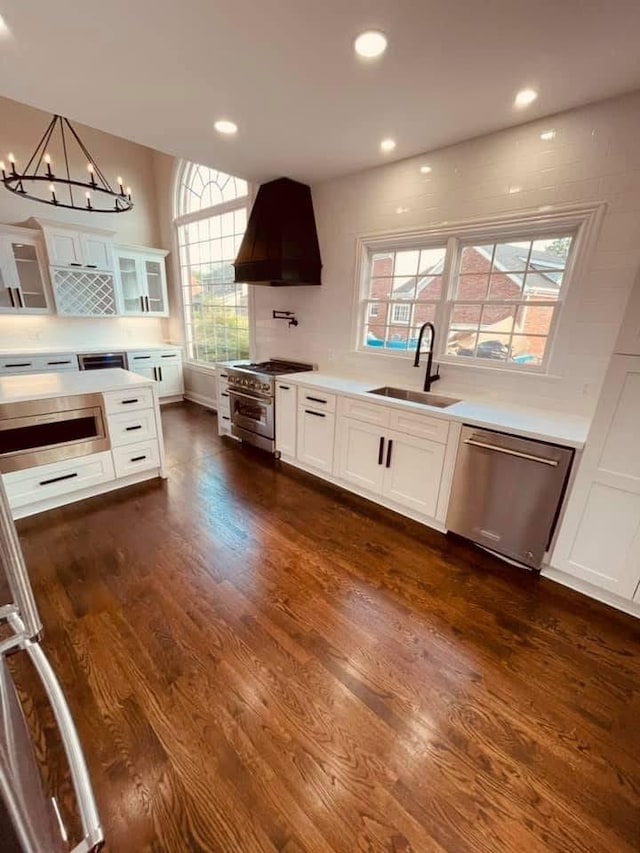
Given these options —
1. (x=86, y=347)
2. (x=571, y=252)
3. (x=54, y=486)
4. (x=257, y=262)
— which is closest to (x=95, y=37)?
(x=257, y=262)

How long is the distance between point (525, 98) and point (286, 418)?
2.85 metres

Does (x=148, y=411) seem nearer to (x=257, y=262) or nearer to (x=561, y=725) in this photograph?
(x=257, y=262)

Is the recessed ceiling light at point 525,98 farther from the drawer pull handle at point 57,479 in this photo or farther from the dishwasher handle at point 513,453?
the drawer pull handle at point 57,479

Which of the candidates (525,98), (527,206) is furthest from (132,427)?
(525,98)

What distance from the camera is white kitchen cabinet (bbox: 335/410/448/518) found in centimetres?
259

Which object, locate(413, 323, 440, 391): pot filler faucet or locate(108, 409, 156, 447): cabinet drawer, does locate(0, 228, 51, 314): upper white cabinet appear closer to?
locate(108, 409, 156, 447): cabinet drawer

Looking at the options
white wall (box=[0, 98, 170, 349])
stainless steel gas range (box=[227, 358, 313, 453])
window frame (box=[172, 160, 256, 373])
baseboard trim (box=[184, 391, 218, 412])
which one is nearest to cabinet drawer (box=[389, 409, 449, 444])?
stainless steel gas range (box=[227, 358, 313, 453])

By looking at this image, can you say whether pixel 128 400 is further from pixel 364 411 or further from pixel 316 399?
pixel 364 411

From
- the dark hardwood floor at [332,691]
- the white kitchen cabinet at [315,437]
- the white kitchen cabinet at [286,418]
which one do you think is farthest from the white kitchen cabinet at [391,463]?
the white kitchen cabinet at [286,418]

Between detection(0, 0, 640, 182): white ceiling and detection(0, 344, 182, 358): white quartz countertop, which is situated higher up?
Answer: detection(0, 0, 640, 182): white ceiling

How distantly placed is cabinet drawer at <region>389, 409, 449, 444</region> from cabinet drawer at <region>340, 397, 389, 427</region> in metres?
0.07

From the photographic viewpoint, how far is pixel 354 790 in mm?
1205

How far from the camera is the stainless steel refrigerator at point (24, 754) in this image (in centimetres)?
43

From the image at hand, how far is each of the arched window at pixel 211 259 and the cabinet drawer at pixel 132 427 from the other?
2.20 m
